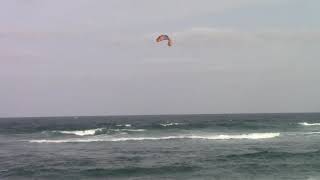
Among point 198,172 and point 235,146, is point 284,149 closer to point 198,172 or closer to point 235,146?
point 235,146

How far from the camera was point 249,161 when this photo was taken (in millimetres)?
25156

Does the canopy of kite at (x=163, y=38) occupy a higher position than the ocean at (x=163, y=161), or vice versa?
the canopy of kite at (x=163, y=38)

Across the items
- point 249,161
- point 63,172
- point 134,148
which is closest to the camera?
point 63,172

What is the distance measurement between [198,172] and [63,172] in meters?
5.16

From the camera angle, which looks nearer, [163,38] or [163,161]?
[163,38]

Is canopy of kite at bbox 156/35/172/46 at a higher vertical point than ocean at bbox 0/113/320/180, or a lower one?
higher

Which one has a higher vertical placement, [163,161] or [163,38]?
[163,38]

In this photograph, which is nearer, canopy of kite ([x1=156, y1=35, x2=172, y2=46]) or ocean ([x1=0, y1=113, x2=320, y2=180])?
canopy of kite ([x1=156, y1=35, x2=172, y2=46])

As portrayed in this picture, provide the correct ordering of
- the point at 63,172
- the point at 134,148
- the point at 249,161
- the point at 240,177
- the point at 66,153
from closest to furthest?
the point at 240,177, the point at 63,172, the point at 249,161, the point at 66,153, the point at 134,148

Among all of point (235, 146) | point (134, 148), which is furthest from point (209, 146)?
point (134, 148)

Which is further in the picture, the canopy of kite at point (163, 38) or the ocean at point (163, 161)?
the ocean at point (163, 161)

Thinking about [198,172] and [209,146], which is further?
[209,146]

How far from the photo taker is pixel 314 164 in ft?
77.7

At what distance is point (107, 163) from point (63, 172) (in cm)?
297
